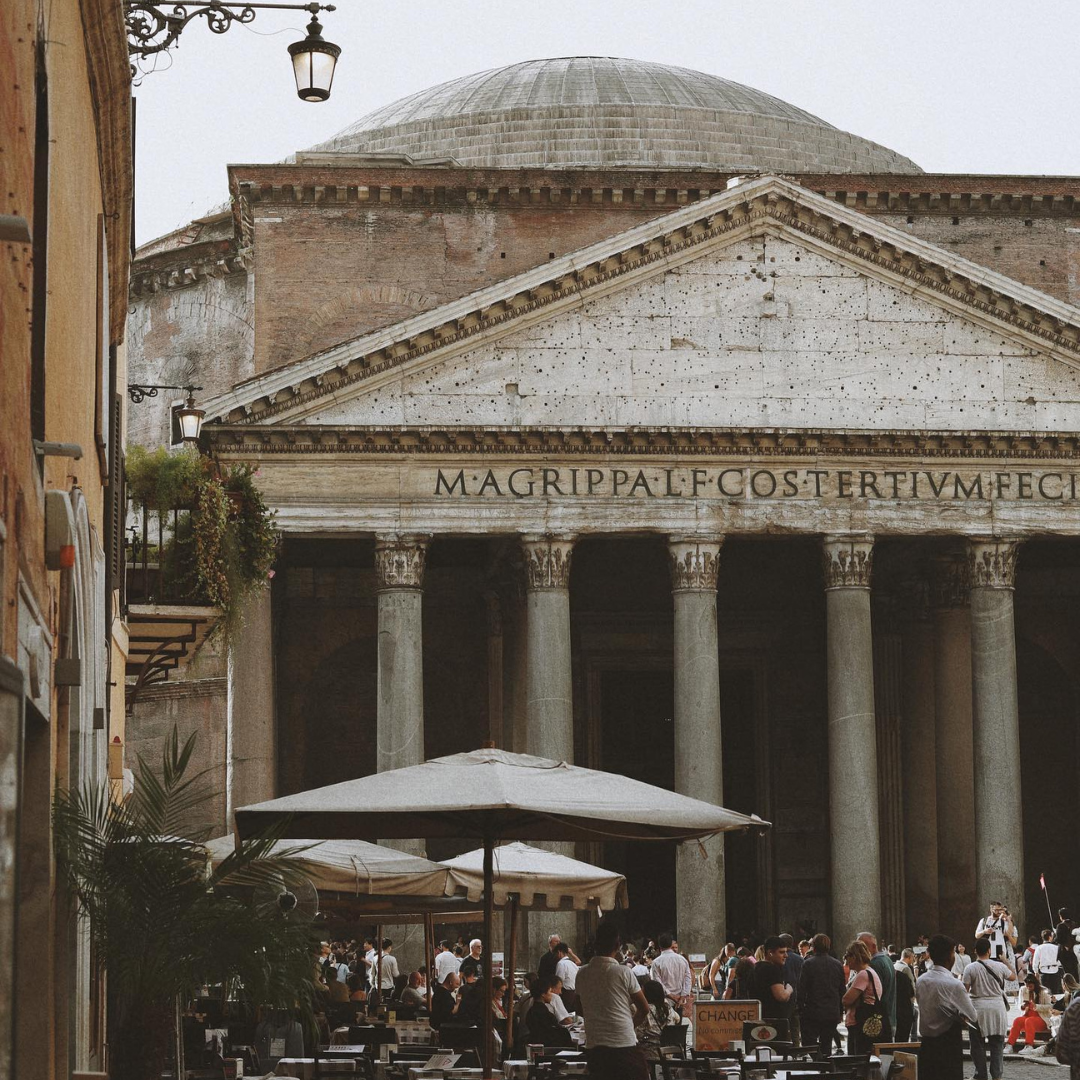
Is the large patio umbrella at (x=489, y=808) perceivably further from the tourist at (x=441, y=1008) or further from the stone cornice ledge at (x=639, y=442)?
the stone cornice ledge at (x=639, y=442)

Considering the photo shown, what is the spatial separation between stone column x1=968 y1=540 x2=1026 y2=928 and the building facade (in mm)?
15665

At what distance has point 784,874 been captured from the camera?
3112cm

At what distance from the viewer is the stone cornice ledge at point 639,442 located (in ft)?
80.8

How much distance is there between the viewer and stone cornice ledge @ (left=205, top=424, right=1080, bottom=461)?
24.6 m

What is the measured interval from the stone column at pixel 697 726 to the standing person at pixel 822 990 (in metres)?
10.5

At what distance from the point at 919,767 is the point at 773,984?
14790mm

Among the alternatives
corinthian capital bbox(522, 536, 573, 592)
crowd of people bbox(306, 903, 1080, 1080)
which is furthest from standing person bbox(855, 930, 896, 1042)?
corinthian capital bbox(522, 536, 573, 592)

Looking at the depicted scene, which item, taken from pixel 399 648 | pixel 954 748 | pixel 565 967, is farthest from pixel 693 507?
pixel 565 967

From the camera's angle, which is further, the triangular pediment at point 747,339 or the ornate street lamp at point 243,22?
the triangular pediment at point 747,339

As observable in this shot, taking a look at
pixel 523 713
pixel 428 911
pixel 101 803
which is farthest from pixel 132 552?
pixel 523 713

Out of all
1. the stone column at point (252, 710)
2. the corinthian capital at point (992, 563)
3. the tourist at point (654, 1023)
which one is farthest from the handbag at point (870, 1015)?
the corinthian capital at point (992, 563)

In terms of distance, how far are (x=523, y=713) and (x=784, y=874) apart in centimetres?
627

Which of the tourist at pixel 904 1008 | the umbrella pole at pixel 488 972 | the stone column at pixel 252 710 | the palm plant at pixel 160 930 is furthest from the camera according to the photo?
the stone column at pixel 252 710

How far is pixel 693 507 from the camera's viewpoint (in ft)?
82.8
